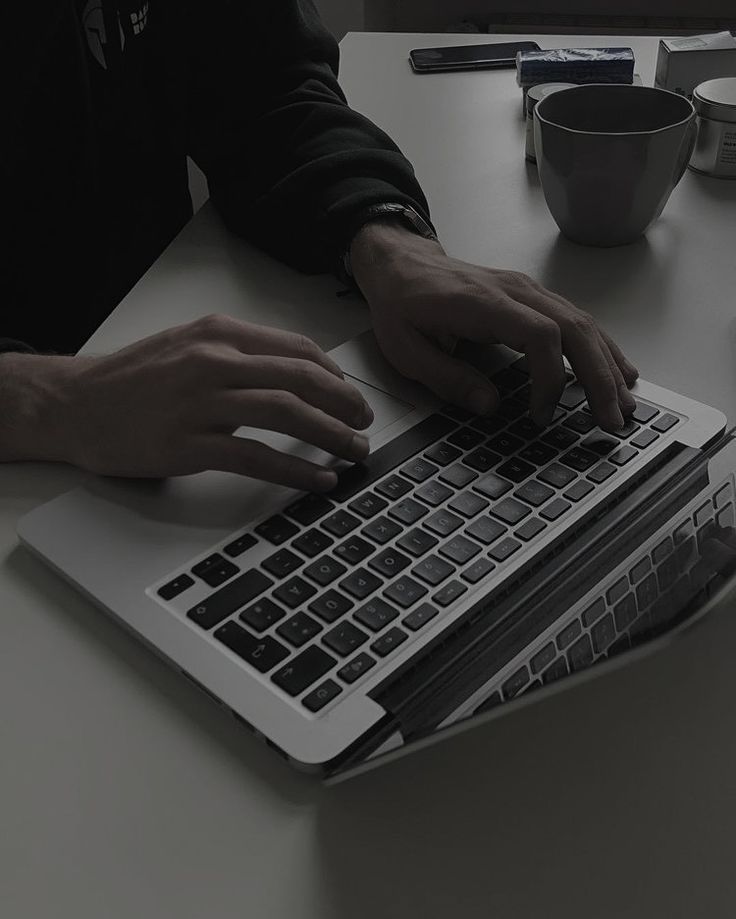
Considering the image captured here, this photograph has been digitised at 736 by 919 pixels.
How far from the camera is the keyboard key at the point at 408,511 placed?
53 centimetres

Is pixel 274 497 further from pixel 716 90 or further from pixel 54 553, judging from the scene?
pixel 716 90

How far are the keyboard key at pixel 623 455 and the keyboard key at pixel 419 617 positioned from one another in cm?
17

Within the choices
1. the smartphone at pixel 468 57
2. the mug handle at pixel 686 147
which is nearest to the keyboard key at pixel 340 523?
the mug handle at pixel 686 147

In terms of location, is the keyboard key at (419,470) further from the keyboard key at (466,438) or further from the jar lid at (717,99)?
the jar lid at (717,99)

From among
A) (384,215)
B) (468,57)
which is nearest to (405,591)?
(384,215)

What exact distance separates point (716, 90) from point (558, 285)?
30cm

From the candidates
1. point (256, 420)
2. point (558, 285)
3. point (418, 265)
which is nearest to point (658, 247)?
point (558, 285)

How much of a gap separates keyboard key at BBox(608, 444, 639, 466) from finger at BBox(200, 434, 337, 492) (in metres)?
0.16

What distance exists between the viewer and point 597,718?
0.45m

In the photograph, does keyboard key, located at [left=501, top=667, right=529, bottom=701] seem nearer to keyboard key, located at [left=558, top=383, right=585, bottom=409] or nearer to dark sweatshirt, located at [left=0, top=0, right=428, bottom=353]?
keyboard key, located at [left=558, top=383, right=585, bottom=409]

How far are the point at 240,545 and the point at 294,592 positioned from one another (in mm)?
50

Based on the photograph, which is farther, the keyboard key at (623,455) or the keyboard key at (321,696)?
the keyboard key at (623,455)

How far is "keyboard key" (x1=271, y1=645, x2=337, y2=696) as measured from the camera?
432 millimetres

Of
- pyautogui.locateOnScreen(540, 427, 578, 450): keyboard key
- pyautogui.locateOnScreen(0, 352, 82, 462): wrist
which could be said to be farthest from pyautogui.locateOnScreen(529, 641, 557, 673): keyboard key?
pyautogui.locateOnScreen(0, 352, 82, 462): wrist
